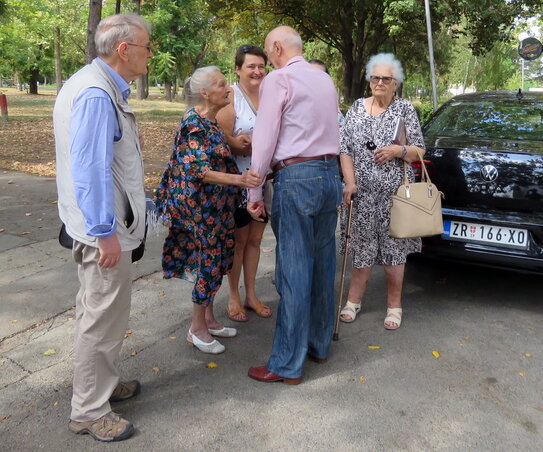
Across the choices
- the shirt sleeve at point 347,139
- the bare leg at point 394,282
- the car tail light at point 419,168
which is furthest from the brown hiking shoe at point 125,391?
the car tail light at point 419,168

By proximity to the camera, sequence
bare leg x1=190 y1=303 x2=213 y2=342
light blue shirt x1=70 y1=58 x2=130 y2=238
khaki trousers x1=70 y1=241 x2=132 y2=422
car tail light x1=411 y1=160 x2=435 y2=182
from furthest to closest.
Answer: car tail light x1=411 y1=160 x2=435 y2=182, bare leg x1=190 y1=303 x2=213 y2=342, khaki trousers x1=70 y1=241 x2=132 y2=422, light blue shirt x1=70 y1=58 x2=130 y2=238

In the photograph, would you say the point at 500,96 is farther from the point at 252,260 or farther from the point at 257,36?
the point at 257,36

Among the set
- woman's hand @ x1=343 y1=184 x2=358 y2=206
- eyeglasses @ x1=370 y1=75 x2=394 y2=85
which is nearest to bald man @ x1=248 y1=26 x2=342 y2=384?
woman's hand @ x1=343 y1=184 x2=358 y2=206

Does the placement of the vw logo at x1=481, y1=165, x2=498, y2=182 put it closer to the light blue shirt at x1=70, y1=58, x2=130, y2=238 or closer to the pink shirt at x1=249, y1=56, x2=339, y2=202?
the pink shirt at x1=249, y1=56, x2=339, y2=202

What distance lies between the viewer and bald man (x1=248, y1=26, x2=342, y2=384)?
2848 mm

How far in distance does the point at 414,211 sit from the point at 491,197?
707mm

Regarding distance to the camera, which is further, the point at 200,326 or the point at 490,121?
the point at 490,121

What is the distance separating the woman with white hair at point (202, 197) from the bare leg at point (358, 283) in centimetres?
112

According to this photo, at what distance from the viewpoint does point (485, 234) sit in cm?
397

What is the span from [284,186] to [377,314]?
5.57 ft

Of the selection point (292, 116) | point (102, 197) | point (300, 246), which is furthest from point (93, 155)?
point (300, 246)

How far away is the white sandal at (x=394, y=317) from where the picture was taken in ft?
12.8

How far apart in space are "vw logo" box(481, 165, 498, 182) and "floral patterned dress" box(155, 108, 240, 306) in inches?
73.4

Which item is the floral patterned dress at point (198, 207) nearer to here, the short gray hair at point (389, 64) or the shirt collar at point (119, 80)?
the shirt collar at point (119, 80)
